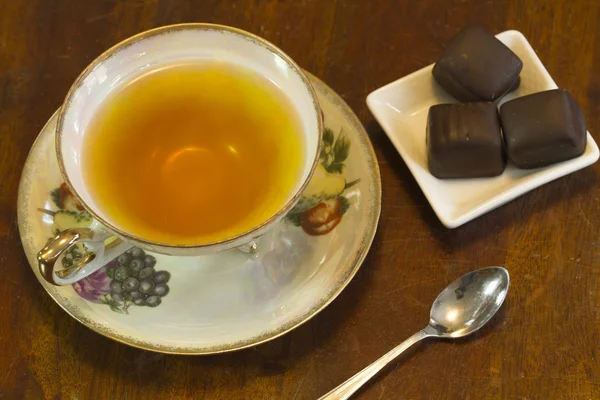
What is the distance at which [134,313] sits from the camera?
0.97 m

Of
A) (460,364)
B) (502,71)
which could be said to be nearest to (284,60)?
(502,71)

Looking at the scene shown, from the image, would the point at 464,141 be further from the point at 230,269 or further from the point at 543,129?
the point at 230,269

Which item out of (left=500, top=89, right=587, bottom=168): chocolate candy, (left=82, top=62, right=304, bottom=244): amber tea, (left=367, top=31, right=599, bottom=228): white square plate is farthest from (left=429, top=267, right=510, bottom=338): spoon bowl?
(left=82, top=62, right=304, bottom=244): amber tea

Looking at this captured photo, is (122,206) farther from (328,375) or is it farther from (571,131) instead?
(571,131)

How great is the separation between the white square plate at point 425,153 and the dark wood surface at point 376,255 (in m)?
0.04

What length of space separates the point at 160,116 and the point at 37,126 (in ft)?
0.91

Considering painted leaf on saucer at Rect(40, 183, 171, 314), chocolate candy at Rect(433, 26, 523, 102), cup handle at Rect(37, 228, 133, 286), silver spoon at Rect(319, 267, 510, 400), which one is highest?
chocolate candy at Rect(433, 26, 523, 102)

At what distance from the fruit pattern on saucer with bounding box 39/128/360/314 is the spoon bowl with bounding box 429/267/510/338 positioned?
9.2 inches

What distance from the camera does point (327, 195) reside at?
3.52 feet

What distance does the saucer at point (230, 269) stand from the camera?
0.95 meters

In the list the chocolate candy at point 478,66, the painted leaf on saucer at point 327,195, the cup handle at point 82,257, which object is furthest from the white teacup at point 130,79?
the chocolate candy at point 478,66

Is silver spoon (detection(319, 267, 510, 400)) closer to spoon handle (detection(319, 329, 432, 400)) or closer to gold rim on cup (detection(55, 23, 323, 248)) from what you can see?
spoon handle (detection(319, 329, 432, 400))

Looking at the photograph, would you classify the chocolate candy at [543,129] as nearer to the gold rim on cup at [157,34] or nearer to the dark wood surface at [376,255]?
the dark wood surface at [376,255]

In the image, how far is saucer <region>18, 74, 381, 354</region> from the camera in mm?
953
